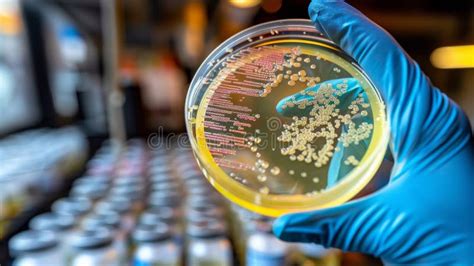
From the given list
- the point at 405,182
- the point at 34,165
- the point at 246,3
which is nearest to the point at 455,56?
the point at 246,3

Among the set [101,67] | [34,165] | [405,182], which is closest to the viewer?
[405,182]

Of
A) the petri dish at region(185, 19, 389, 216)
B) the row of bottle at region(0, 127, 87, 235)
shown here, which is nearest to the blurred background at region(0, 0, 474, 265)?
the row of bottle at region(0, 127, 87, 235)

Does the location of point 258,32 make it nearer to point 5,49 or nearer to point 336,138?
point 336,138

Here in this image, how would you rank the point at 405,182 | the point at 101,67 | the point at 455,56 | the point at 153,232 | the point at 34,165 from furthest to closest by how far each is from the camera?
1. the point at 101,67
2. the point at 455,56
3. the point at 34,165
4. the point at 153,232
5. the point at 405,182

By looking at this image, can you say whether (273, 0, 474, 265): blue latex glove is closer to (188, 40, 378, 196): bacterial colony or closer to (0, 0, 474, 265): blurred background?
(188, 40, 378, 196): bacterial colony

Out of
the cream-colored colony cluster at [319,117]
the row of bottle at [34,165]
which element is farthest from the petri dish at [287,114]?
the row of bottle at [34,165]

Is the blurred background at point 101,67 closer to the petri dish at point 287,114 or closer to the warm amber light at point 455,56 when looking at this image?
the warm amber light at point 455,56

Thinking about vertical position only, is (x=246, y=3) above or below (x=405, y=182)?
above

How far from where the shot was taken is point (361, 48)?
1.54 ft

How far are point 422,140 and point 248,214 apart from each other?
0.58m

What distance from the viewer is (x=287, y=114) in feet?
1.66

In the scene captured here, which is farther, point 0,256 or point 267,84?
point 0,256

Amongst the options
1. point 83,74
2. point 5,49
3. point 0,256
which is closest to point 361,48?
point 0,256

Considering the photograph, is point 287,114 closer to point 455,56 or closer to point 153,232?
point 153,232
